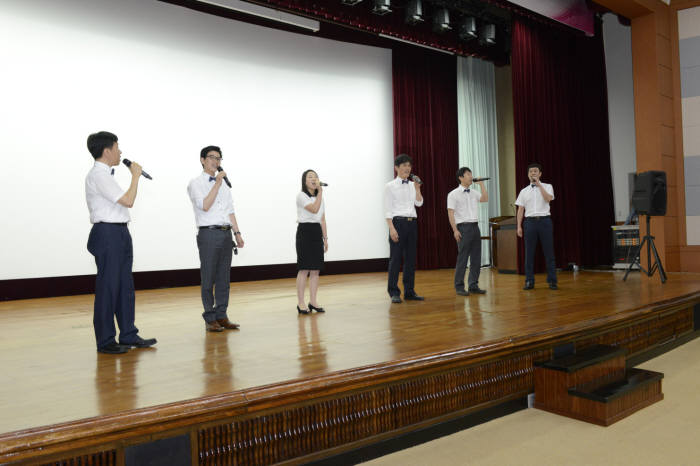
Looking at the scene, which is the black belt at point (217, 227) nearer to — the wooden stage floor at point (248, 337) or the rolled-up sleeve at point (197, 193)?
the rolled-up sleeve at point (197, 193)

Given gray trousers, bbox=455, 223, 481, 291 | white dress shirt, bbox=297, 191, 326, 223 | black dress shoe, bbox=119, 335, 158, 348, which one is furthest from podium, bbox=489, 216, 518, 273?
black dress shoe, bbox=119, 335, 158, 348

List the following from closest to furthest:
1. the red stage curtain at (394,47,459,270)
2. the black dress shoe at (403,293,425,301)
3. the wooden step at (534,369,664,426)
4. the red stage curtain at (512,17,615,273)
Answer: the wooden step at (534,369,664,426) < the black dress shoe at (403,293,425,301) < the red stage curtain at (512,17,615,273) < the red stage curtain at (394,47,459,270)

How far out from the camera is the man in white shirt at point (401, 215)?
4145 millimetres

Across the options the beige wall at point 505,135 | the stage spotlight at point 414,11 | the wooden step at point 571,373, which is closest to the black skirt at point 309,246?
the wooden step at point 571,373

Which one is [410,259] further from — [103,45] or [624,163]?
[624,163]

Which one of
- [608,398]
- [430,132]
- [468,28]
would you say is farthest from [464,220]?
[430,132]

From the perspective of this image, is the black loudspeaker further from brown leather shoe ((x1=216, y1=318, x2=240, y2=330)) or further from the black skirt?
brown leather shoe ((x1=216, y1=318, x2=240, y2=330))

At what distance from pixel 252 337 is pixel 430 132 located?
6.18 m

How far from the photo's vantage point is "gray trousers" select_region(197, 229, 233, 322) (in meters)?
3.05

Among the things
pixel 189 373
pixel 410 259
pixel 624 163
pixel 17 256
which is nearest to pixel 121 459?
pixel 189 373

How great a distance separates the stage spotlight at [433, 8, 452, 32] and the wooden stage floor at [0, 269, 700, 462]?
344 centimetres

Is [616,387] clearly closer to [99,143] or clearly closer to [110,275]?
[110,275]

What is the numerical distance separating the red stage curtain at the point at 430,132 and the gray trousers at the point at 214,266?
5.26m

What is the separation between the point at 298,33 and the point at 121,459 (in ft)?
21.7
